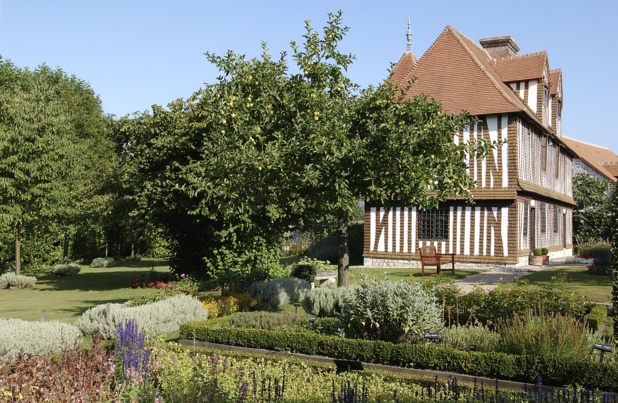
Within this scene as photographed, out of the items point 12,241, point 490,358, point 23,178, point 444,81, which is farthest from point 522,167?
point 12,241

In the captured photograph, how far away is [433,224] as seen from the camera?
24531 mm

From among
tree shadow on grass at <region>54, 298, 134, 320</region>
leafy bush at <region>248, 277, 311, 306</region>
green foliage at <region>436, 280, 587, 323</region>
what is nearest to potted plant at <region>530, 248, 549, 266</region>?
leafy bush at <region>248, 277, 311, 306</region>

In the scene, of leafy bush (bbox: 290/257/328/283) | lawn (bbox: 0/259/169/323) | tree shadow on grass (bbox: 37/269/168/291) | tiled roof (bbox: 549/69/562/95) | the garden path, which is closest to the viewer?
lawn (bbox: 0/259/169/323)

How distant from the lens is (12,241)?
2822cm

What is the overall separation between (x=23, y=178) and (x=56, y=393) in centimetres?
1924

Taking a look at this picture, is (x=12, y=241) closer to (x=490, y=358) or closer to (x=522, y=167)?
(x=522, y=167)

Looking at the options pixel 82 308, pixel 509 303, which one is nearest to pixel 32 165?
pixel 82 308

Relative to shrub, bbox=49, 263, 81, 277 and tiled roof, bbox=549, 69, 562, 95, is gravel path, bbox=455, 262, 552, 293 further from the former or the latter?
shrub, bbox=49, 263, 81, 277

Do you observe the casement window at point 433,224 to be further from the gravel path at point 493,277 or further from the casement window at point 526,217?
the casement window at point 526,217

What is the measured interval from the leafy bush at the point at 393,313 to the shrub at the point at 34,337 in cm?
429

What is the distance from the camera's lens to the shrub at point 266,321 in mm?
10083

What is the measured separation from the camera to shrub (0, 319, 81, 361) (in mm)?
8636

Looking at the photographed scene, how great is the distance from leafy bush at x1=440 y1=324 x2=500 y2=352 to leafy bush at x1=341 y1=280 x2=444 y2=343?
0.22 m

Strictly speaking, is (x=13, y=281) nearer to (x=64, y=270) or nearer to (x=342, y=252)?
(x=64, y=270)
